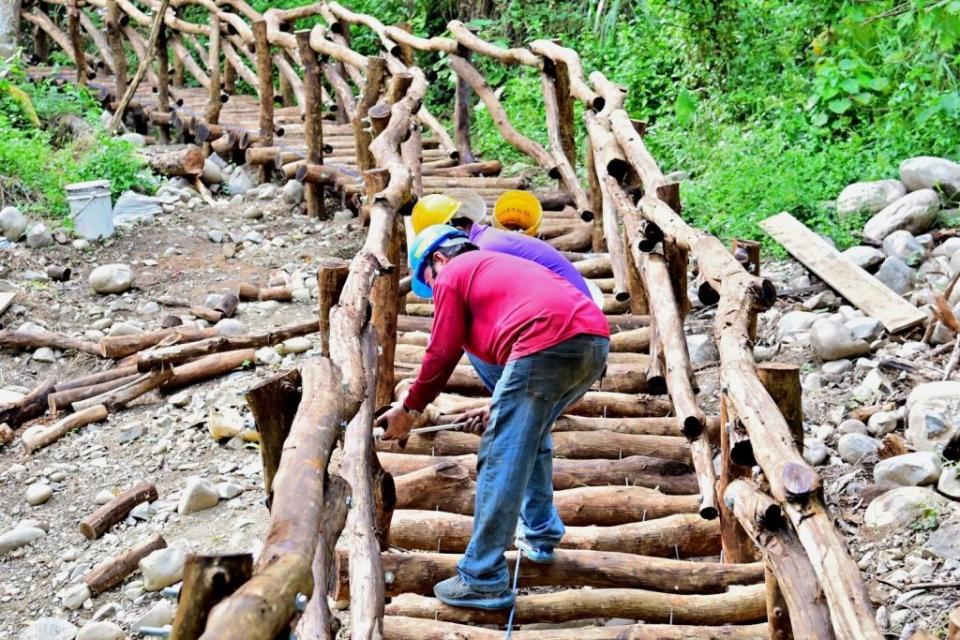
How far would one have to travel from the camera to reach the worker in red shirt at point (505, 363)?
11.6 feet

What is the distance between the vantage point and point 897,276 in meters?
6.39

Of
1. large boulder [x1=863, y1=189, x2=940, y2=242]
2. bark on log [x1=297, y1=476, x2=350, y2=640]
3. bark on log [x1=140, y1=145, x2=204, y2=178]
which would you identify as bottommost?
bark on log [x1=140, y1=145, x2=204, y2=178]

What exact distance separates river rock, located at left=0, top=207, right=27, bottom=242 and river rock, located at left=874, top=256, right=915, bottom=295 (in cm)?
711

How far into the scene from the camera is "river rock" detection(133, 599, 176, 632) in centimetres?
477

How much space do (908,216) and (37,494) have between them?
5.39 m

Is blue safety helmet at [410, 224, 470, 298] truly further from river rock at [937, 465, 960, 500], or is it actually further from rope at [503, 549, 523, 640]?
river rock at [937, 465, 960, 500]

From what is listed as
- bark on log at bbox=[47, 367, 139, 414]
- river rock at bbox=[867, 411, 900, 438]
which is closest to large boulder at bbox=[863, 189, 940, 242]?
river rock at bbox=[867, 411, 900, 438]

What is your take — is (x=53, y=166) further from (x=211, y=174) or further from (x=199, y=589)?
(x=199, y=589)

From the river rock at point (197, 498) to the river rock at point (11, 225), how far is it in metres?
4.87

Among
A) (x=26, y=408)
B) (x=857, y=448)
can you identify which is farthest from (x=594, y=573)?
(x=26, y=408)

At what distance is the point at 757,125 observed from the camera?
8.71m

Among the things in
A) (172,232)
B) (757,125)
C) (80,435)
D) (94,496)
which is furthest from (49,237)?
(757,125)

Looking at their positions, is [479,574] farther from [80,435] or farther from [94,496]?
[80,435]

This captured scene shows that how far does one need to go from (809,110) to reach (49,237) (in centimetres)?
645
